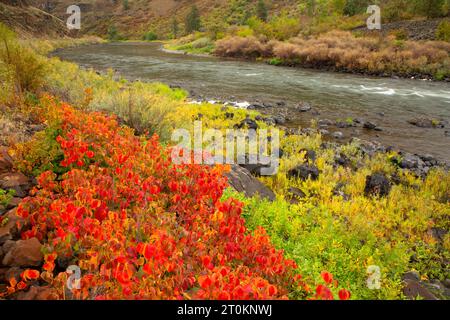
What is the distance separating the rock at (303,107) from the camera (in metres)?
15.0

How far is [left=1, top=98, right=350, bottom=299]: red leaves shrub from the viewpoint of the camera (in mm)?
2613

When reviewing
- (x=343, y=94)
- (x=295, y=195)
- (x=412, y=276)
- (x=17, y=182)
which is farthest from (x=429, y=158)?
(x=17, y=182)

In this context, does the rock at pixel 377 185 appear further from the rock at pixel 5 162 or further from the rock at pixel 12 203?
the rock at pixel 5 162

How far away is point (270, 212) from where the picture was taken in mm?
5215

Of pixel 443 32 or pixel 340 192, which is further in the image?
pixel 443 32

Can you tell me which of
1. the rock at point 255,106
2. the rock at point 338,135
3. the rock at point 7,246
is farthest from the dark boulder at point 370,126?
the rock at point 7,246

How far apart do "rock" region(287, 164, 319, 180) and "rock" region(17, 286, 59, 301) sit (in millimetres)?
5958

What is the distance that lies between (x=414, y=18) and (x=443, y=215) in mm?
39104

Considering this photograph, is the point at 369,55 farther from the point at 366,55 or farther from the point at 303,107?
the point at 303,107

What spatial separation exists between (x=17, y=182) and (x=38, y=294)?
2.03m

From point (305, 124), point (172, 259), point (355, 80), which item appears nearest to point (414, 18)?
point (355, 80)

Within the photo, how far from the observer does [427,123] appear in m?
13.0
